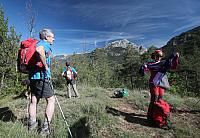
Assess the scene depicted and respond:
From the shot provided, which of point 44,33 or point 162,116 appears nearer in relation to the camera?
point 44,33

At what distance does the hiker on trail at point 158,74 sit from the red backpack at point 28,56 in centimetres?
279

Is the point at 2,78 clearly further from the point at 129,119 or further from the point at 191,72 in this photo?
the point at 191,72

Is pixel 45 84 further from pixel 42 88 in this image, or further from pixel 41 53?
pixel 41 53

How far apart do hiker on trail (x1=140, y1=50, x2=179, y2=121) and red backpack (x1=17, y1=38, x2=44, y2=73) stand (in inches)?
110

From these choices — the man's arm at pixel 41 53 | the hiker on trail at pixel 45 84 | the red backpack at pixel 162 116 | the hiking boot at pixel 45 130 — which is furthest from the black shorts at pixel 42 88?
the red backpack at pixel 162 116

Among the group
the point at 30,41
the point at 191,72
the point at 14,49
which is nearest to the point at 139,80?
the point at 191,72

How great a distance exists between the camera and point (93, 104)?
643 centimetres

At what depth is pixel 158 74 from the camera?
5.66 meters

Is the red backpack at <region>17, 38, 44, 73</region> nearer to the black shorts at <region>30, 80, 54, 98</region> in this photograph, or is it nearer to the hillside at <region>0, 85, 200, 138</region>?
the black shorts at <region>30, 80, 54, 98</region>

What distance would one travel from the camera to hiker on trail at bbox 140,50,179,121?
552 cm

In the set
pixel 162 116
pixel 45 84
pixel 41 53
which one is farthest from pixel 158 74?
pixel 41 53

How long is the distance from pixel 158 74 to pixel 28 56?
316 cm

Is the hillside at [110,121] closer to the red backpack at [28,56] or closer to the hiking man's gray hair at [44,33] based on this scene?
the red backpack at [28,56]

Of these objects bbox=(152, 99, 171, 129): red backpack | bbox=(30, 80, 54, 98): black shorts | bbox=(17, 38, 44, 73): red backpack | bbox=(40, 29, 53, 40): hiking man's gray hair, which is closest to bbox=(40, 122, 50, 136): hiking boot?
bbox=(30, 80, 54, 98): black shorts
